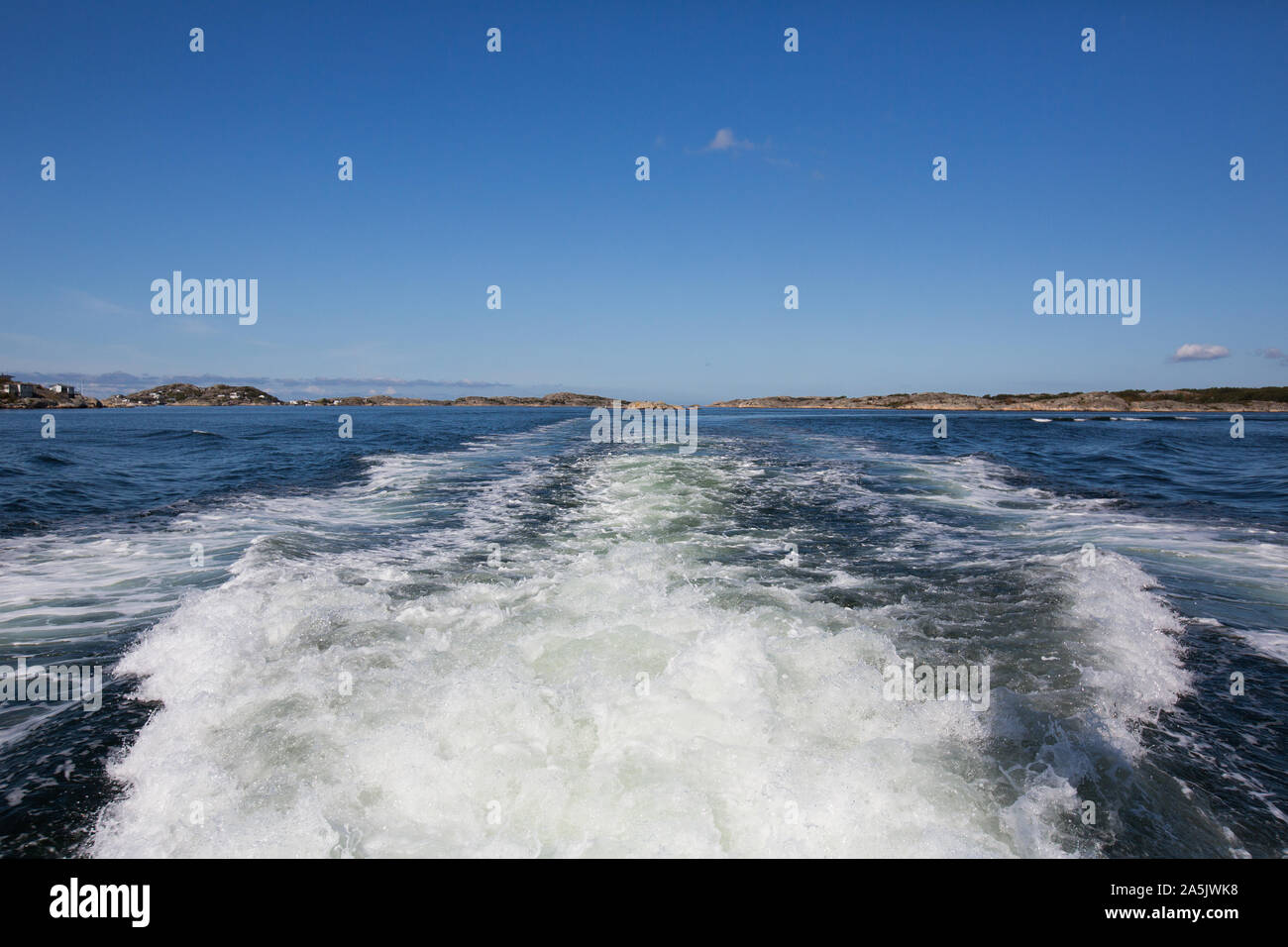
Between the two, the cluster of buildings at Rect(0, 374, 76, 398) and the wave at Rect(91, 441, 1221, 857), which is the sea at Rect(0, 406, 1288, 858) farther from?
the cluster of buildings at Rect(0, 374, 76, 398)

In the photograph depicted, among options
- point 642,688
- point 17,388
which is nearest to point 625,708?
point 642,688

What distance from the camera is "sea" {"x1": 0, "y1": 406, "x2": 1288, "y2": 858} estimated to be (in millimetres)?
3408

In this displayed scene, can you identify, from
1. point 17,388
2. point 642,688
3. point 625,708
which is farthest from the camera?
point 17,388

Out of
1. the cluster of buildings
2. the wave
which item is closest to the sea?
the wave

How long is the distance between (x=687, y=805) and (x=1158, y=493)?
1879 cm

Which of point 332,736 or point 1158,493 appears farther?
point 1158,493

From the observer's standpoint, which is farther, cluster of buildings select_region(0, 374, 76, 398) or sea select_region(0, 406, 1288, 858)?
cluster of buildings select_region(0, 374, 76, 398)

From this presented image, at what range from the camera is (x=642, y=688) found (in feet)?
16.0

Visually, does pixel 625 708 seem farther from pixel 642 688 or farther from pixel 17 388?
pixel 17 388

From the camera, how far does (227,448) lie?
2691 centimetres
